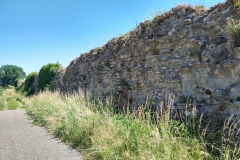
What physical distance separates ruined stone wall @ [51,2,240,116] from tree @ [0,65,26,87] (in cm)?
8294

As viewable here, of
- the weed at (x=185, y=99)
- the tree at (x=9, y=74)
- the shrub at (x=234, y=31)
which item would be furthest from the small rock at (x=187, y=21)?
the tree at (x=9, y=74)

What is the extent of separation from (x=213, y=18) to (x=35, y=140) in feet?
19.6

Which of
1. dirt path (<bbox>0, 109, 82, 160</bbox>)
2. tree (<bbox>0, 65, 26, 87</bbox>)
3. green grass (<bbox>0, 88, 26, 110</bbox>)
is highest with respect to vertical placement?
tree (<bbox>0, 65, 26, 87</bbox>)

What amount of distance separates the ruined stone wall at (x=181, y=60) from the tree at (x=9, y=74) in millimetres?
82940

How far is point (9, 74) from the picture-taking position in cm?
8206

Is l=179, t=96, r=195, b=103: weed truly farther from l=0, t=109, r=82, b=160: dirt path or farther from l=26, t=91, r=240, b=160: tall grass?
l=0, t=109, r=82, b=160: dirt path

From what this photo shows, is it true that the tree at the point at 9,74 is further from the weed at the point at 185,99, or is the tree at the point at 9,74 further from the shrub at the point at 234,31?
the shrub at the point at 234,31

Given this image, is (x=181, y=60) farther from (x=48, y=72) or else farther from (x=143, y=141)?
(x=48, y=72)

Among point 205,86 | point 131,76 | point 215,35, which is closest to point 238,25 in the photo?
point 215,35

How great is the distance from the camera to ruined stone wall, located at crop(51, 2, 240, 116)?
454 centimetres

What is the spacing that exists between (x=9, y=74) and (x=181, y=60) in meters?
88.3

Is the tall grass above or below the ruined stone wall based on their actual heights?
below

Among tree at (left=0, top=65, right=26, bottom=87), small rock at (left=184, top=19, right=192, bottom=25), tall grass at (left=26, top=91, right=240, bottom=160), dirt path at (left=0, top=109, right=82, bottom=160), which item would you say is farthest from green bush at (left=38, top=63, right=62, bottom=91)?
tree at (left=0, top=65, right=26, bottom=87)

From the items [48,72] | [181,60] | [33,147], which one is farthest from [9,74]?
[181,60]
